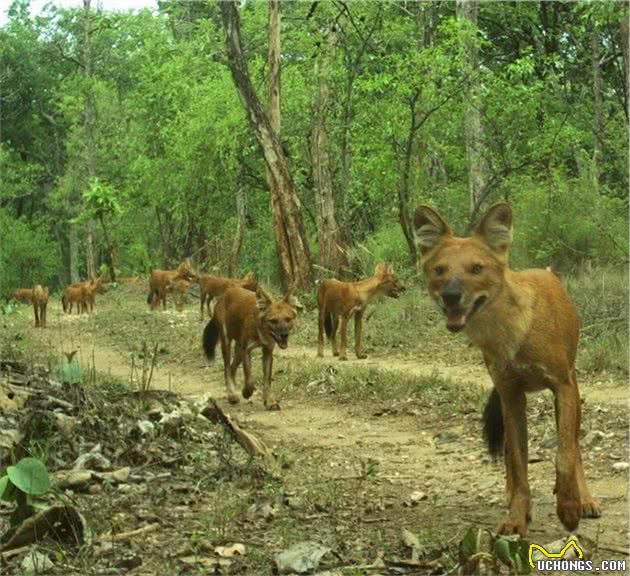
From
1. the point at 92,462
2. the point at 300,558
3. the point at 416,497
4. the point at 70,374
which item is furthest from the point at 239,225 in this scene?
the point at 300,558

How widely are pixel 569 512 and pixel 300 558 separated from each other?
4.10 ft

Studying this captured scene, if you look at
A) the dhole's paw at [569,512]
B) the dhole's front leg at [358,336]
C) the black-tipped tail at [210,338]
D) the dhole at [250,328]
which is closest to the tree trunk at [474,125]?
the dhole's front leg at [358,336]

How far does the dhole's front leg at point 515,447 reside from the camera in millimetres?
5312

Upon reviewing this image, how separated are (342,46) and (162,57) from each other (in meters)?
18.3

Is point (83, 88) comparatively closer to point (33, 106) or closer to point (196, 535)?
point (33, 106)

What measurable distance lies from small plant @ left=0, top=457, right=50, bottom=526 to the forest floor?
416 millimetres

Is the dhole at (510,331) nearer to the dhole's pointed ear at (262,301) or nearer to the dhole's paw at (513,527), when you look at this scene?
the dhole's paw at (513,527)

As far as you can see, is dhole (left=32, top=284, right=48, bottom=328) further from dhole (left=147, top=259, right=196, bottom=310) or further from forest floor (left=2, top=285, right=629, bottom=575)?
forest floor (left=2, top=285, right=629, bottom=575)

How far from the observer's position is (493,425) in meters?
6.16

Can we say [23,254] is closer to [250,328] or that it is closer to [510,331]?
[250,328]

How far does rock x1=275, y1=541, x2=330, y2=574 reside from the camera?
470cm

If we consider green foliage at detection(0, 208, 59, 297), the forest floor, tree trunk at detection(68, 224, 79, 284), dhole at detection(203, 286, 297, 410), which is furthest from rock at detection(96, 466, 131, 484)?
tree trunk at detection(68, 224, 79, 284)

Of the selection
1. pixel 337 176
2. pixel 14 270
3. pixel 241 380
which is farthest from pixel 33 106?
pixel 241 380

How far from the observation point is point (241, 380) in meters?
12.9
